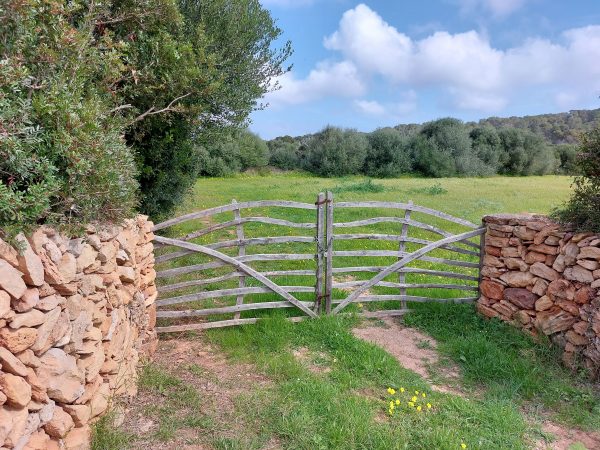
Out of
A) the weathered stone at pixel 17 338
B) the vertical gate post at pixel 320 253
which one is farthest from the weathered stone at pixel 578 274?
A: the weathered stone at pixel 17 338

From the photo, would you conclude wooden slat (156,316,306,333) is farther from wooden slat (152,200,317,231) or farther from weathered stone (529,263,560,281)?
weathered stone (529,263,560,281)

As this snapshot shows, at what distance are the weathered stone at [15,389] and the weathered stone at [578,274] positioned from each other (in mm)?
5546

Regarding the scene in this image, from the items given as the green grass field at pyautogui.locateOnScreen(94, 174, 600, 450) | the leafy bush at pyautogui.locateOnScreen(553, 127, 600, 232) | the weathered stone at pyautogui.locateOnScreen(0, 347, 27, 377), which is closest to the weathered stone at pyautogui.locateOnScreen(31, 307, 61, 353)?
the weathered stone at pyautogui.locateOnScreen(0, 347, 27, 377)

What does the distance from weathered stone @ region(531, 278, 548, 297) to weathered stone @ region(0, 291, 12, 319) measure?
18.8 ft

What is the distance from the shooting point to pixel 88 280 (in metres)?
3.29

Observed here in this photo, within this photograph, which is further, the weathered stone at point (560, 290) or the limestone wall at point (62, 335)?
the weathered stone at point (560, 290)

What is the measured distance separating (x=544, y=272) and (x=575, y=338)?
879 millimetres

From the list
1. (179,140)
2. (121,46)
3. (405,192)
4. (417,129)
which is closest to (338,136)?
(417,129)

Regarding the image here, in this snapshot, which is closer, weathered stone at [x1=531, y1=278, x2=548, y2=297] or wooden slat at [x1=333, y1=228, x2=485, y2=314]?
weathered stone at [x1=531, y1=278, x2=548, y2=297]

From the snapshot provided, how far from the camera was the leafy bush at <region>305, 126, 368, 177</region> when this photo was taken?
A: 118 feet

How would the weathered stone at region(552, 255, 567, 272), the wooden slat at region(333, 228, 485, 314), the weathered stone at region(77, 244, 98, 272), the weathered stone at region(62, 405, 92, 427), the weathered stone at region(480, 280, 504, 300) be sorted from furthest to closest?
the wooden slat at region(333, 228, 485, 314) < the weathered stone at region(480, 280, 504, 300) < the weathered stone at region(552, 255, 567, 272) < the weathered stone at region(77, 244, 98, 272) < the weathered stone at region(62, 405, 92, 427)

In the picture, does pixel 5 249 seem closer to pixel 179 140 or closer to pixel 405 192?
pixel 179 140

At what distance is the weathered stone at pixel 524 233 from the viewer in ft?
18.2

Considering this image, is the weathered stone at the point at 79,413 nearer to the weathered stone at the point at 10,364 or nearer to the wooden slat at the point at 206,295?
the weathered stone at the point at 10,364
